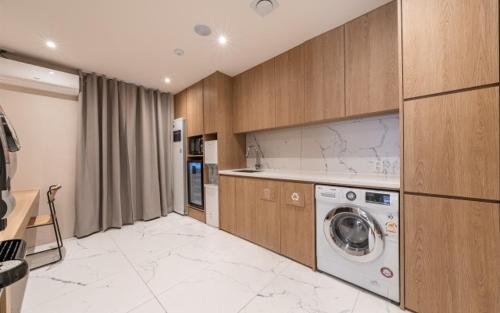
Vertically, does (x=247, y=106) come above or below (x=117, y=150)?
above

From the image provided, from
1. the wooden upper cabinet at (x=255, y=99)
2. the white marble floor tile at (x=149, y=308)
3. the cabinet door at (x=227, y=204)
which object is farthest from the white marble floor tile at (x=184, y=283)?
the wooden upper cabinet at (x=255, y=99)

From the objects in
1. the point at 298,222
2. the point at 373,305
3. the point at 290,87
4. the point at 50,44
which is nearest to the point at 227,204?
the point at 298,222

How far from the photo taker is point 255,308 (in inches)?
57.1

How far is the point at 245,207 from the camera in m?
2.55

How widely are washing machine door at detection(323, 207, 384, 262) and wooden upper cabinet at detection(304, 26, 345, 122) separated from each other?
0.98 metres

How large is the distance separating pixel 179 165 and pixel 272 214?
2.16 m

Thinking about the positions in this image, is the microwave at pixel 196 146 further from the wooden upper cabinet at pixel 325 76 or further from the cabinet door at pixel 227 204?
the wooden upper cabinet at pixel 325 76

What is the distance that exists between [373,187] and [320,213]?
0.51 meters

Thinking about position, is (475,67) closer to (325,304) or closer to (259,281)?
A: (325,304)

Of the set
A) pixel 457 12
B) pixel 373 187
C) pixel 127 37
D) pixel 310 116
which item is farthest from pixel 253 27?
pixel 373 187

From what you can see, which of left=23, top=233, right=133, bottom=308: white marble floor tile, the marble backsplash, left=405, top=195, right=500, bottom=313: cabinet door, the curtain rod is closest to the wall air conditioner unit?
the curtain rod

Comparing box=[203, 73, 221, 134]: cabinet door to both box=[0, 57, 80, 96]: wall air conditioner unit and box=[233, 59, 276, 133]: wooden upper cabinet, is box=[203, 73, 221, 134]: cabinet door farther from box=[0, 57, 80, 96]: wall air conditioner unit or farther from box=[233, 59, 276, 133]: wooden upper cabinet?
box=[0, 57, 80, 96]: wall air conditioner unit

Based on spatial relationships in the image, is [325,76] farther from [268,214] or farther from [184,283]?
[184,283]

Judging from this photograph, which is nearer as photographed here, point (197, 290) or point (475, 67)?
point (475, 67)
